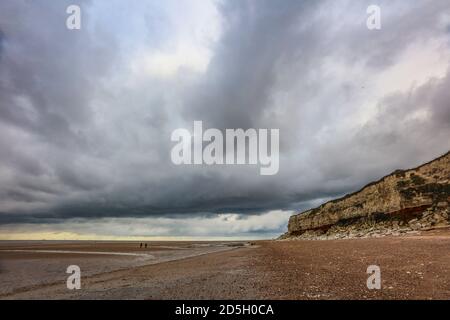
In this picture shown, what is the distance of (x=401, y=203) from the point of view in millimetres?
82875

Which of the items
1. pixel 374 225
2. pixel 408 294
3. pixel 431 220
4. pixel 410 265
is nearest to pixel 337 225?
pixel 374 225

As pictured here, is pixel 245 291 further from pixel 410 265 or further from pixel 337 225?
pixel 337 225

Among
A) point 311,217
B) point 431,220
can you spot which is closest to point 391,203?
point 431,220

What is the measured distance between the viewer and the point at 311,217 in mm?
150625

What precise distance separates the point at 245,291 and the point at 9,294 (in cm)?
1466

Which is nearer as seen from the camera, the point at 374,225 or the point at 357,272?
the point at 357,272

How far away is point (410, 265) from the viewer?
1981cm

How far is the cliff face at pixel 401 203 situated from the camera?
229 feet

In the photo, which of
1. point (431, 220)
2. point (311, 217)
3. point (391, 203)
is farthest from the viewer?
point (311, 217)

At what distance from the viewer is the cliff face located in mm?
69688

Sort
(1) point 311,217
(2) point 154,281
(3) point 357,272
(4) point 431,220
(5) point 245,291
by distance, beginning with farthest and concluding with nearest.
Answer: (1) point 311,217 < (4) point 431,220 < (2) point 154,281 < (3) point 357,272 < (5) point 245,291
